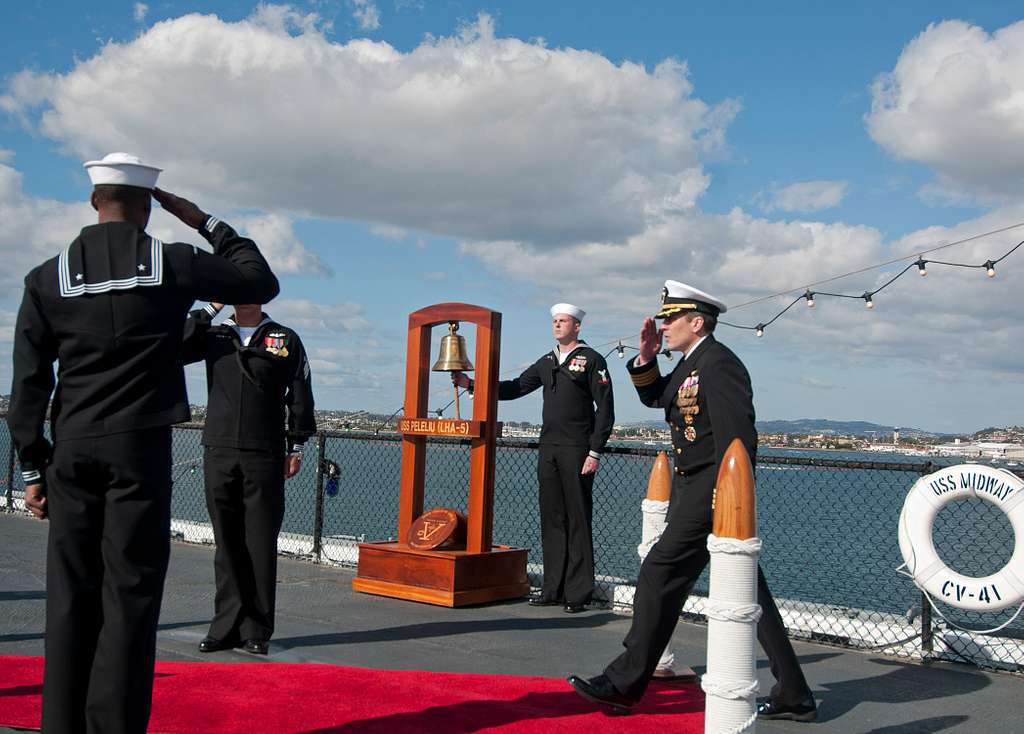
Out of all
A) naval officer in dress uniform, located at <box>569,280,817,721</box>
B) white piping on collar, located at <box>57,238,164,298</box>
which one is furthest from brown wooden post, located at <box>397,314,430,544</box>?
white piping on collar, located at <box>57,238,164,298</box>

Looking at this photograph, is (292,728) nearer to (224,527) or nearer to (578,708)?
(578,708)

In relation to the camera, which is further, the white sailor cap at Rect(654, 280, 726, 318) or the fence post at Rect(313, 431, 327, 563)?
the fence post at Rect(313, 431, 327, 563)

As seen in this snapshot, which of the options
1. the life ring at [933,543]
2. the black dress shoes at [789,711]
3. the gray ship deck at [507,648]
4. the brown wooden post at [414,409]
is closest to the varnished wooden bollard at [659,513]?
the gray ship deck at [507,648]

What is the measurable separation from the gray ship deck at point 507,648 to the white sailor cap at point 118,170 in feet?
6.76

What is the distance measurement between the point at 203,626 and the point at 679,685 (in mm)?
2862

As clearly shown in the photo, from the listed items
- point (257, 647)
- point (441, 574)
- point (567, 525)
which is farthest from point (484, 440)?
point (257, 647)

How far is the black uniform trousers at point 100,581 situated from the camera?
3.12 metres

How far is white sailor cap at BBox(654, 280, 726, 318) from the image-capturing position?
4422 mm

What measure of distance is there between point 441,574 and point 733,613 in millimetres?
4680

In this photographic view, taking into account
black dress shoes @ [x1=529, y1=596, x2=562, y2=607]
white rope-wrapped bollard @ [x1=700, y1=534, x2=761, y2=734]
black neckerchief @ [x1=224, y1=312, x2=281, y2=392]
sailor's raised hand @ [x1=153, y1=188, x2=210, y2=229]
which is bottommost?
black dress shoes @ [x1=529, y1=596, x2=562, y2=607]

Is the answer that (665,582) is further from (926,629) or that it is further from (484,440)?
(484,440)

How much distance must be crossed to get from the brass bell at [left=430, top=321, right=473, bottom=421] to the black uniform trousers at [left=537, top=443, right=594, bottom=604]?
0.83 m

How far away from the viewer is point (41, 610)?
19.9 feet

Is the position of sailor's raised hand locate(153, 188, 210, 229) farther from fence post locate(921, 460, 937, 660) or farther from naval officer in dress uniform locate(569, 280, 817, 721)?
fence post locate(921, 460, 937, 660)
